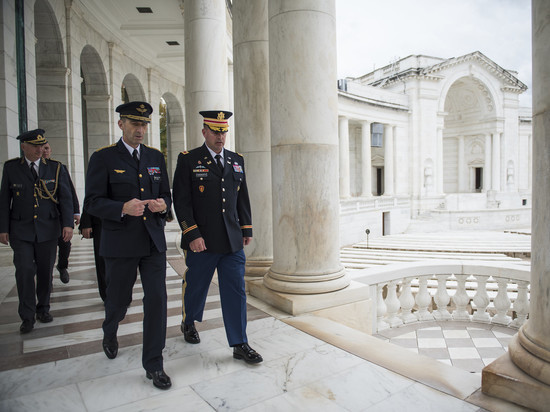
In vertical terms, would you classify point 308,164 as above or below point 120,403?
above

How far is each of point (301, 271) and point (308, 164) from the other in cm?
211

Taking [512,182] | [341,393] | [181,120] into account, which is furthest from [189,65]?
[512,182]

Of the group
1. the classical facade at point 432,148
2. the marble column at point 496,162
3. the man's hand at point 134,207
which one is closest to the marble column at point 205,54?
the man's hand at point 134,207

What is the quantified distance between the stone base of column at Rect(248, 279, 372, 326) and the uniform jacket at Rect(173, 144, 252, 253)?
221 cm

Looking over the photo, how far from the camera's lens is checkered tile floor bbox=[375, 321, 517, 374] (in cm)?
889

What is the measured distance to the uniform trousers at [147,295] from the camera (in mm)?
5336

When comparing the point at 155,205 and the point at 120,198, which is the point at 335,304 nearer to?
the point at 155,205

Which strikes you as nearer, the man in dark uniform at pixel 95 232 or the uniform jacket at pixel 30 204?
the uniform jacket at pixel 30 204

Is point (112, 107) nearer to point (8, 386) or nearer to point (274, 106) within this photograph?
point (274, 106)

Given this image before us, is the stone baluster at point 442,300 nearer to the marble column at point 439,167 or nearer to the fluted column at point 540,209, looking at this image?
the fluted column at point 540,209

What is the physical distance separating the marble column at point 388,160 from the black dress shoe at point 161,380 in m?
61.5

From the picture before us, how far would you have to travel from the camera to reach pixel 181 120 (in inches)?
1523

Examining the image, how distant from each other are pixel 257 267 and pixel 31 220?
511 centimetres

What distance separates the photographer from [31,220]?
7652 mm
